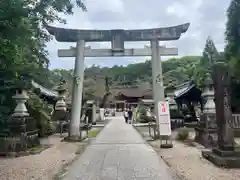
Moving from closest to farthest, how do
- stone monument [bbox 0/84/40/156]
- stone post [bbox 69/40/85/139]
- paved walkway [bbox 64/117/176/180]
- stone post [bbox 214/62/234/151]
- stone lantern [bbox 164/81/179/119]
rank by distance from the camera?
1. paved walkway [bbox 64/117/176/180]
2. stone post [bbox 214/62/234/151]
3. stone monument [bbox 0/84/40/156]
4. stone post [bbox 69/40/85/139]
5. stone lantern [bbox 164/81/179/119]

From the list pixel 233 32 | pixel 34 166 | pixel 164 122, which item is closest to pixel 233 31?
pixel 233 32

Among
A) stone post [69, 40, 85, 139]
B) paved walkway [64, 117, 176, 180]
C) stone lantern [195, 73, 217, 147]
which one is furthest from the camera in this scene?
stone post [69, 40, 85, 139]

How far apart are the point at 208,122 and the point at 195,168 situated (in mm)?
4604

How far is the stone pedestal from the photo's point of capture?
763 cm

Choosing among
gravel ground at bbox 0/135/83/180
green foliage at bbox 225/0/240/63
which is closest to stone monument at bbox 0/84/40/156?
gravel ground at bbox 0/135/83/180

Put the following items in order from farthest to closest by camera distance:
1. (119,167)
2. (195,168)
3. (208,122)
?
(208,122), (119,167), (195,168)

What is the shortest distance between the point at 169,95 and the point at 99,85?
4248 cm

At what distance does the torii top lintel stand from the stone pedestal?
280 inches

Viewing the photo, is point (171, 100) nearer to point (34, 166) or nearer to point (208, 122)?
point (208, 122)

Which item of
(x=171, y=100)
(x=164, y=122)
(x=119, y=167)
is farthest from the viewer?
(x=171, y=100)

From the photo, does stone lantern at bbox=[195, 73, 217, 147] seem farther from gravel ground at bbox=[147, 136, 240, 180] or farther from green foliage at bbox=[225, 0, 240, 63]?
green foliage at bbox=[225, 0, 240, 63]

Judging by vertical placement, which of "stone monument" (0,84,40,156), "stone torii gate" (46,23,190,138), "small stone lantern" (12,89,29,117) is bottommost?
"stone monument" (0,84,40,156)

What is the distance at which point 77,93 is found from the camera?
48.4ft

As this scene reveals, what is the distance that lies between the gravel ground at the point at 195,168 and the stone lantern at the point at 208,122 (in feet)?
5.21
